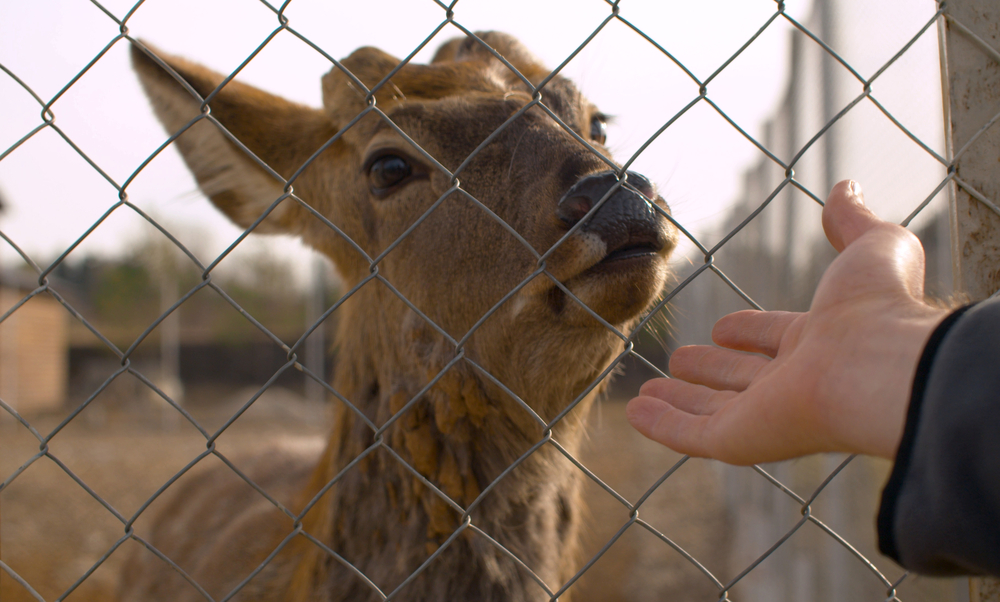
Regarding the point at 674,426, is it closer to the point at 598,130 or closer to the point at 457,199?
the point at 457,199

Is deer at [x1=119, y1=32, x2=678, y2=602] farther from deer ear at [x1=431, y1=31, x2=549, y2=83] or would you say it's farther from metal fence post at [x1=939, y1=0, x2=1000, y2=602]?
metal fence post at [x1=939, y1=0, x2=1000, y2=602]

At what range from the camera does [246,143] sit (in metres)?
2.66

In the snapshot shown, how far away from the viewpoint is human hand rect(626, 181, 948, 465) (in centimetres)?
98

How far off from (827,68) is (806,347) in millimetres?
3352

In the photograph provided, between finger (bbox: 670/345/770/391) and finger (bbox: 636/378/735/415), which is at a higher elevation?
finger (bbox: 670/345/770/391)

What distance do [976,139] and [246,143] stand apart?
8.58 feet

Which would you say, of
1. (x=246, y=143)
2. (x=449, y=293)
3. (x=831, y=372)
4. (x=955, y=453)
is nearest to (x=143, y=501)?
(x=246, y=143)

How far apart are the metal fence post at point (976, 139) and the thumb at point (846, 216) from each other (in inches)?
15.5

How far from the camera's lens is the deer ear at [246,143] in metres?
2.61

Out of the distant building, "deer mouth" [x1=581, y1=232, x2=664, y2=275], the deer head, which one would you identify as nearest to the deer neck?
the deer head

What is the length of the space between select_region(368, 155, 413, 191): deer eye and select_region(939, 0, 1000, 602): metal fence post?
→ 172cm

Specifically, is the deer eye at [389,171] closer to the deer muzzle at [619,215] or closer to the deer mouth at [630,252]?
the deer muzzle at [619,215]

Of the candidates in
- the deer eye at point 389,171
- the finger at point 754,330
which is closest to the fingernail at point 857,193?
the finger at point 754,330

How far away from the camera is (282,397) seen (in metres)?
20.5
